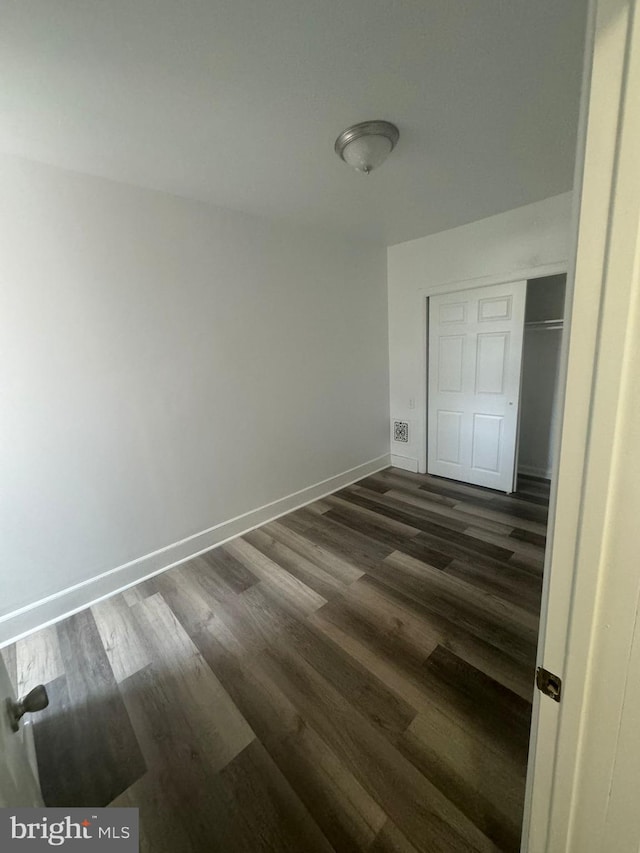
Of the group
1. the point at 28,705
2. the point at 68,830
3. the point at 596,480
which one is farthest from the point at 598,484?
the point at 68,830

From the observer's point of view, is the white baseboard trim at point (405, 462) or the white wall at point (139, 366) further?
the white baseboard trim at point (405, 462)

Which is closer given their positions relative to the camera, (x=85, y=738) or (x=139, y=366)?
(x=85, y=738)

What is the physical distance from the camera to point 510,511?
286cm

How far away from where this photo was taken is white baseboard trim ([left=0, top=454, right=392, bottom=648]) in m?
1.83

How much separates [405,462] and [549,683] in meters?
3.41

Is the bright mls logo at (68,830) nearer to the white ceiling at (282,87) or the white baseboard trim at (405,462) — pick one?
the white ceiling at (282,87)

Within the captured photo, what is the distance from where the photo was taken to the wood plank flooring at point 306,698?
105 cm

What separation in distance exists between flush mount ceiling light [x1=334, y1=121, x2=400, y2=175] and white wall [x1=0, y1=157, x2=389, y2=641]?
106cm

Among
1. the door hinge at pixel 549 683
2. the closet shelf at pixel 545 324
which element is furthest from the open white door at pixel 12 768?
the closet shelf at pixel 545 324

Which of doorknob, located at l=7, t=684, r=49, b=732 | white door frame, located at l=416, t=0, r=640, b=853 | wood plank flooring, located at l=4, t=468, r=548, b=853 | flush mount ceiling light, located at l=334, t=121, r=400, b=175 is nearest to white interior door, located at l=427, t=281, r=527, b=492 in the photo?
wood plank flooring, located at l=4, t=468, r=548, b=853

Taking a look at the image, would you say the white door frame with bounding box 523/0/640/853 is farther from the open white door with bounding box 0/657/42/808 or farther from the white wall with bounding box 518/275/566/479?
the white wall with bounding box 518/275/566/479

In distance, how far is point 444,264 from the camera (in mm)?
3141

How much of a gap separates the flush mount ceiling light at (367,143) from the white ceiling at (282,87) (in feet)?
0.13

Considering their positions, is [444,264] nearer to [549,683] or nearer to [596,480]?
[596,480]
